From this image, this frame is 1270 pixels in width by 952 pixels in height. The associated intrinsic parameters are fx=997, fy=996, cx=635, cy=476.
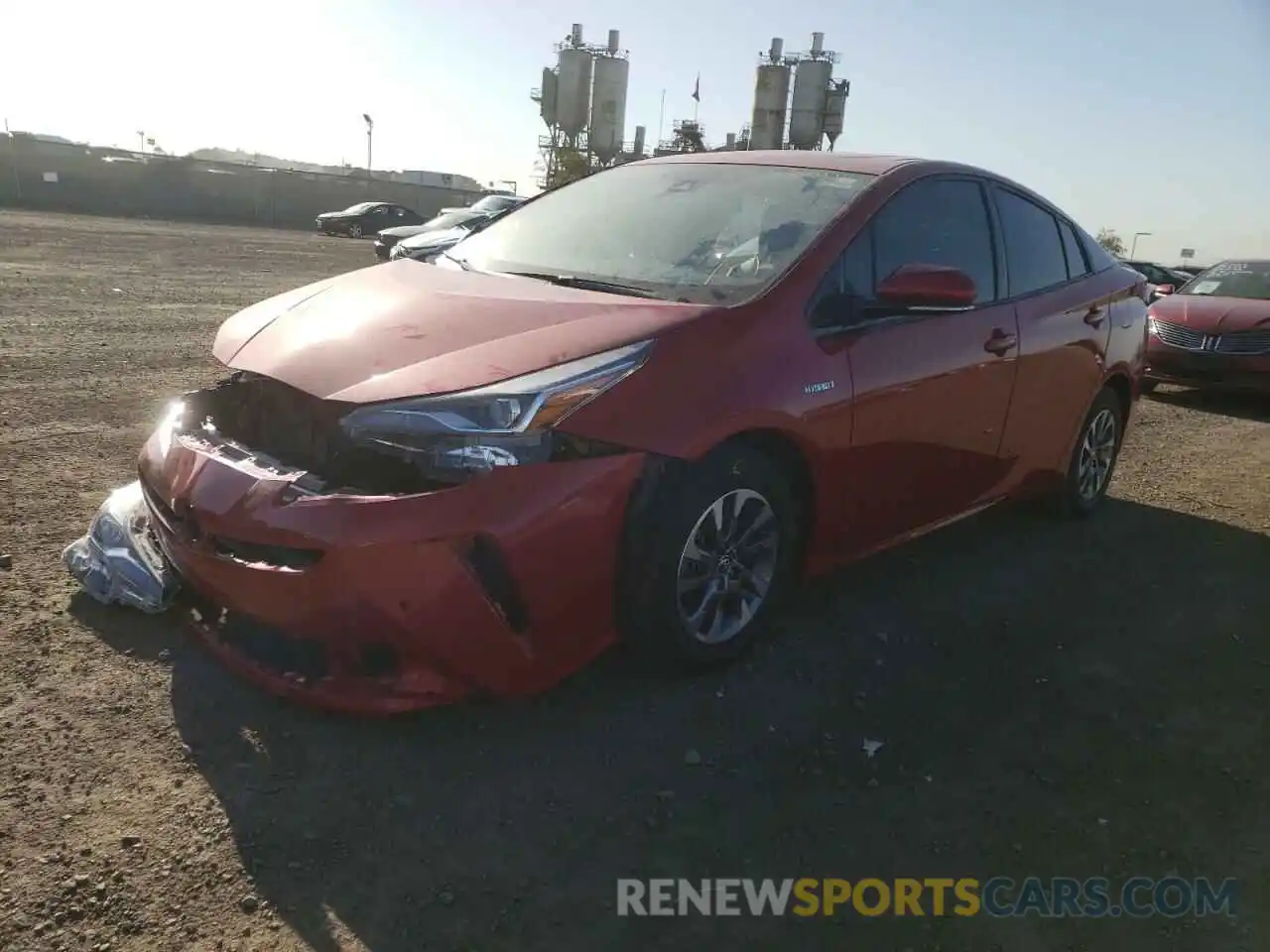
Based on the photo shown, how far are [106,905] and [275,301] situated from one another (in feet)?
6.82

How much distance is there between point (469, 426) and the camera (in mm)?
2582

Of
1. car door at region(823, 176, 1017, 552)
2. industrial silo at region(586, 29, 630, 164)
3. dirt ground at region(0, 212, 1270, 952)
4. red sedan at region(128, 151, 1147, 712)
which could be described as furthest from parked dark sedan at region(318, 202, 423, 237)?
car door at region(823, 176, 1017, 552)

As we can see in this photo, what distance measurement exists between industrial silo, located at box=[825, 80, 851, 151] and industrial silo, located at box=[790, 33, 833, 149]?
0.22m

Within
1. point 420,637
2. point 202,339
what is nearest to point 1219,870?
point 420,637

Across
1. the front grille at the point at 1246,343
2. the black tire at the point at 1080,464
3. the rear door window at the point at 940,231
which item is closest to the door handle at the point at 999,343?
Answer: the rear door window at the point at 940,231

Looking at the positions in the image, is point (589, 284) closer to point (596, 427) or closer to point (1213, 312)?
point (596, 427)

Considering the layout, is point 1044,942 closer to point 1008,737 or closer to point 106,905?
point 1008,737

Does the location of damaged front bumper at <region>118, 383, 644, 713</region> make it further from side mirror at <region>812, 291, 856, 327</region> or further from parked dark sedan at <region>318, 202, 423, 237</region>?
parked dark sedan at <region>318, 202, 423, 237</region>

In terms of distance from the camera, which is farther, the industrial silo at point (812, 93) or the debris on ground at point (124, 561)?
the industrial silo at point (812, 93)

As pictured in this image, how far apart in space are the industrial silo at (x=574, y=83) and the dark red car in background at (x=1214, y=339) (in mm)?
50241

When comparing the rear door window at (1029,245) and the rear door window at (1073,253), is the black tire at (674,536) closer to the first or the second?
the rear door window at (1029,245)

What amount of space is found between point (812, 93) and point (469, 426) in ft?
183

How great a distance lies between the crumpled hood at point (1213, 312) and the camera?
909 cm

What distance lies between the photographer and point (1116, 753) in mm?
3066
